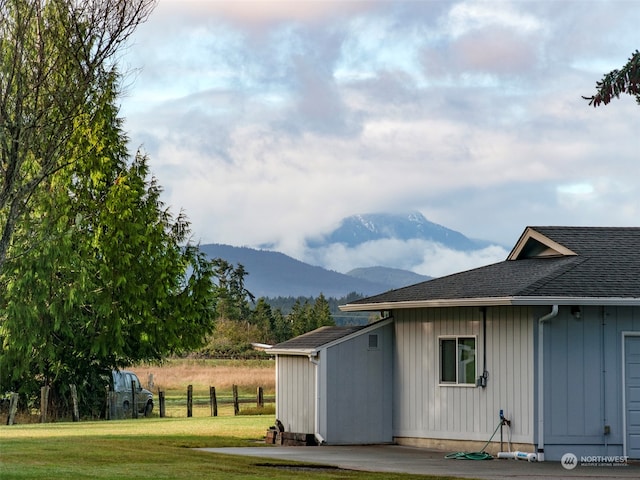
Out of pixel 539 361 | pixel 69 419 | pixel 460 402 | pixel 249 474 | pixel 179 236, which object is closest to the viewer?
pixel 249 474

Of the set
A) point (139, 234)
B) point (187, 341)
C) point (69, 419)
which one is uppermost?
point (139, 234)

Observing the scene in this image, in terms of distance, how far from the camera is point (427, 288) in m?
26.0

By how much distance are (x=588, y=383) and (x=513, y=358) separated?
56.9 inches

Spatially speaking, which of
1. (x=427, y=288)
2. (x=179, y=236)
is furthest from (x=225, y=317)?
(x=427, y=288)

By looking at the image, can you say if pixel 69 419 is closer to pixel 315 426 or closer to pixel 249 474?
pixel 315 426

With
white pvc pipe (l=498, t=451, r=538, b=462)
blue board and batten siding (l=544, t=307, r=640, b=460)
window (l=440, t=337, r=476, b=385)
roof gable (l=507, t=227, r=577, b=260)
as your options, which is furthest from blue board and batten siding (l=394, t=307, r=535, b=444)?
roof gable (l=507, t=227, r=577, b=260)

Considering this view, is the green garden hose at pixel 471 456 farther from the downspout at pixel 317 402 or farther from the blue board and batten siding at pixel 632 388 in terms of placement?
the downspout at pixel 317 402

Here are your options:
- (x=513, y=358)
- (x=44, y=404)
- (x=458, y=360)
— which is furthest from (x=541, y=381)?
(x=44, y=404)

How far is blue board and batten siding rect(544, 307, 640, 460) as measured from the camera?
22.1 m

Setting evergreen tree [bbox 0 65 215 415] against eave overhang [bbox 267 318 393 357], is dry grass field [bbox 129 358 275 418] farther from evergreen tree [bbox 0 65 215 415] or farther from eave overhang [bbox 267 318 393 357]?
eave overhang [bbox 267 318 393 357]

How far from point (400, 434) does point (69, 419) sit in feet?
51.3

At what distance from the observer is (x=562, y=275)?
22.9 m

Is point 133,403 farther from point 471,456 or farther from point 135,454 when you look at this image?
point 471,456

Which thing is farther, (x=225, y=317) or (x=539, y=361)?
(x=225, y=317)
